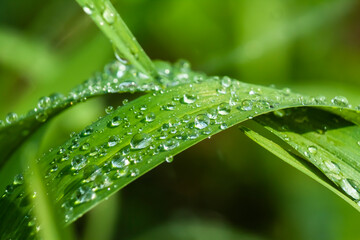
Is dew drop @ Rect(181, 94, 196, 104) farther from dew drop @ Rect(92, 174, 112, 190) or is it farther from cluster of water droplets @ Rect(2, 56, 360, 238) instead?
dew drop @ Rect(92, 174, 112, 190)

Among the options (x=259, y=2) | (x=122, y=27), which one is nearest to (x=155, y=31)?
(x=259, y=2)

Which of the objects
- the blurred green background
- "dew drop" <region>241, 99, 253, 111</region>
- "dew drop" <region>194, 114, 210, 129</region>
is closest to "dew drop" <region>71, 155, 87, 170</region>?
"dew drop" <region>194, 114, 210, 129</region>

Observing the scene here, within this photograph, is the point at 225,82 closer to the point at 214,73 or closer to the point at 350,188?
the point at 350,188

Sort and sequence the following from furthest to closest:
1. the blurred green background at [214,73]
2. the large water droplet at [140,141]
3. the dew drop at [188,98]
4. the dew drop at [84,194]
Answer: the blurred green background at [214,73] → the dew drop at [188,98] → the large water droplet at [140,141] → the dew drop at [84,194]

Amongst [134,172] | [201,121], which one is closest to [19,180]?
[134,172]

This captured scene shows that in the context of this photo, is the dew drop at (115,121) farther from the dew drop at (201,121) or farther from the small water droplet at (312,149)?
the small water droplet at (312,149)

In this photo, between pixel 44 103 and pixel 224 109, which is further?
pixel 44 103

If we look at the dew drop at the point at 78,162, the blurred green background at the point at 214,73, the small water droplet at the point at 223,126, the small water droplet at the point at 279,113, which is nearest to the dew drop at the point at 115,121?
the dew drop at the point at 78,162
